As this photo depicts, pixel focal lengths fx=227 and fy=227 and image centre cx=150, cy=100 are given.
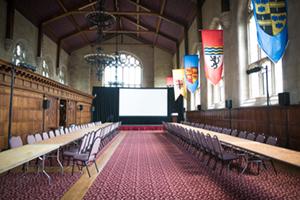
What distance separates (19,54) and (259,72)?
12201 mm

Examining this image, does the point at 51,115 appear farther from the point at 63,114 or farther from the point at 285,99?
the point at 285,99

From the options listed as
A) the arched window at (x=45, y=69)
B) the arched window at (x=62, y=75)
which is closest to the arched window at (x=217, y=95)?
the arched window at (x=45, y=69)

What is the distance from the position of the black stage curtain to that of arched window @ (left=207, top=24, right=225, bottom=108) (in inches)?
400

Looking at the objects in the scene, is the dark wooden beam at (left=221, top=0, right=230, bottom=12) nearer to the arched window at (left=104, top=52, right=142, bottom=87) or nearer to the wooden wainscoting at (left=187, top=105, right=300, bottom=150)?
the wooden wainscoting at (left=187, top=105, right=300, bottom=150)

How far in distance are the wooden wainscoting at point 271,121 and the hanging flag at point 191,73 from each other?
232 centimetres

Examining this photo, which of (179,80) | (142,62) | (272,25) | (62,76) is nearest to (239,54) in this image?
(272,25)

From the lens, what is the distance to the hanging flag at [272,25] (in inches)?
179

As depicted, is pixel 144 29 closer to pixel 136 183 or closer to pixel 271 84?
pixel 271 84

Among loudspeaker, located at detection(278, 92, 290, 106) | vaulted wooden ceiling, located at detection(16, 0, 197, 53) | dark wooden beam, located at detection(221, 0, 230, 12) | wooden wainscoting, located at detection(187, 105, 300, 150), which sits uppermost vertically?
vaulted wooden ceiling, located at detection(16, 0, 197, 53)

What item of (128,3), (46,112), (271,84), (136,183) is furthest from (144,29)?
(136,183)

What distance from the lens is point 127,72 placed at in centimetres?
2228

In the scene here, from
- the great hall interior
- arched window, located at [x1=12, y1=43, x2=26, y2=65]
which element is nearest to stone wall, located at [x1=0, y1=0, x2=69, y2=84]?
the great hall interior

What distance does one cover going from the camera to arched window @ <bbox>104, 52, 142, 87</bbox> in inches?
863

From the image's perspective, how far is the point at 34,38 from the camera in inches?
567
